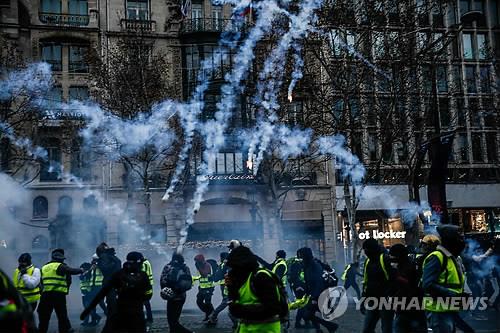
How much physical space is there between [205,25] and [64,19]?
7.66m

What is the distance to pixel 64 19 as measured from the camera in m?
32.2

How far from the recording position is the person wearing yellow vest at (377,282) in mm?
8102

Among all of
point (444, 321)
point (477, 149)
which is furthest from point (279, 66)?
point (444, 321)

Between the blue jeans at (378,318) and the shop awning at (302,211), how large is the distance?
24.5m

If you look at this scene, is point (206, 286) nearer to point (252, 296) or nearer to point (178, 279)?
point (178, 279)

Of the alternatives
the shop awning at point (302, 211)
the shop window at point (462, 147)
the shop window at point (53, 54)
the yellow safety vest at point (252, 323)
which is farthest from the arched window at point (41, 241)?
the yellow safety vest at point (252, 323)

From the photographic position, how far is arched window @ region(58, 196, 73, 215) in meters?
30.9

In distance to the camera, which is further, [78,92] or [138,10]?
A: [138,10]

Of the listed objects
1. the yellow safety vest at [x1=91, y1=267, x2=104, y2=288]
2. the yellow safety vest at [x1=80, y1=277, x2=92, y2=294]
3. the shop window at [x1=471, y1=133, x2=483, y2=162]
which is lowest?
the yellow safety vest at [x1=80, y1=277, x2=92, y2=294]

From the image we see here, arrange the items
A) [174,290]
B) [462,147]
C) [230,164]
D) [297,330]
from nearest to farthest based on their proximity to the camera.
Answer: [174,290] → [297,330] → [230,164] → [462,147]

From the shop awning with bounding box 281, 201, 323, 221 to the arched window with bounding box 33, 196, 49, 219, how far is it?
12632mm

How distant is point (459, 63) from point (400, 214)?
439 inches

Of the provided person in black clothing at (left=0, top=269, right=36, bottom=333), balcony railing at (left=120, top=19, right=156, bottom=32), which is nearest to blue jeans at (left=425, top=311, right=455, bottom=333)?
person in black clothing at (left=0, top=269, right=36, bottom=333)

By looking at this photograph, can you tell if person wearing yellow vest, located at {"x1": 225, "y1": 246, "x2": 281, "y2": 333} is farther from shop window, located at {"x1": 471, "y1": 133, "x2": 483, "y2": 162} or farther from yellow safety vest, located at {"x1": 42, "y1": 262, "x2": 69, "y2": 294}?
shop window, located at {"x1": 471, "y1": 133, "x2": 483, "y2": 162}
